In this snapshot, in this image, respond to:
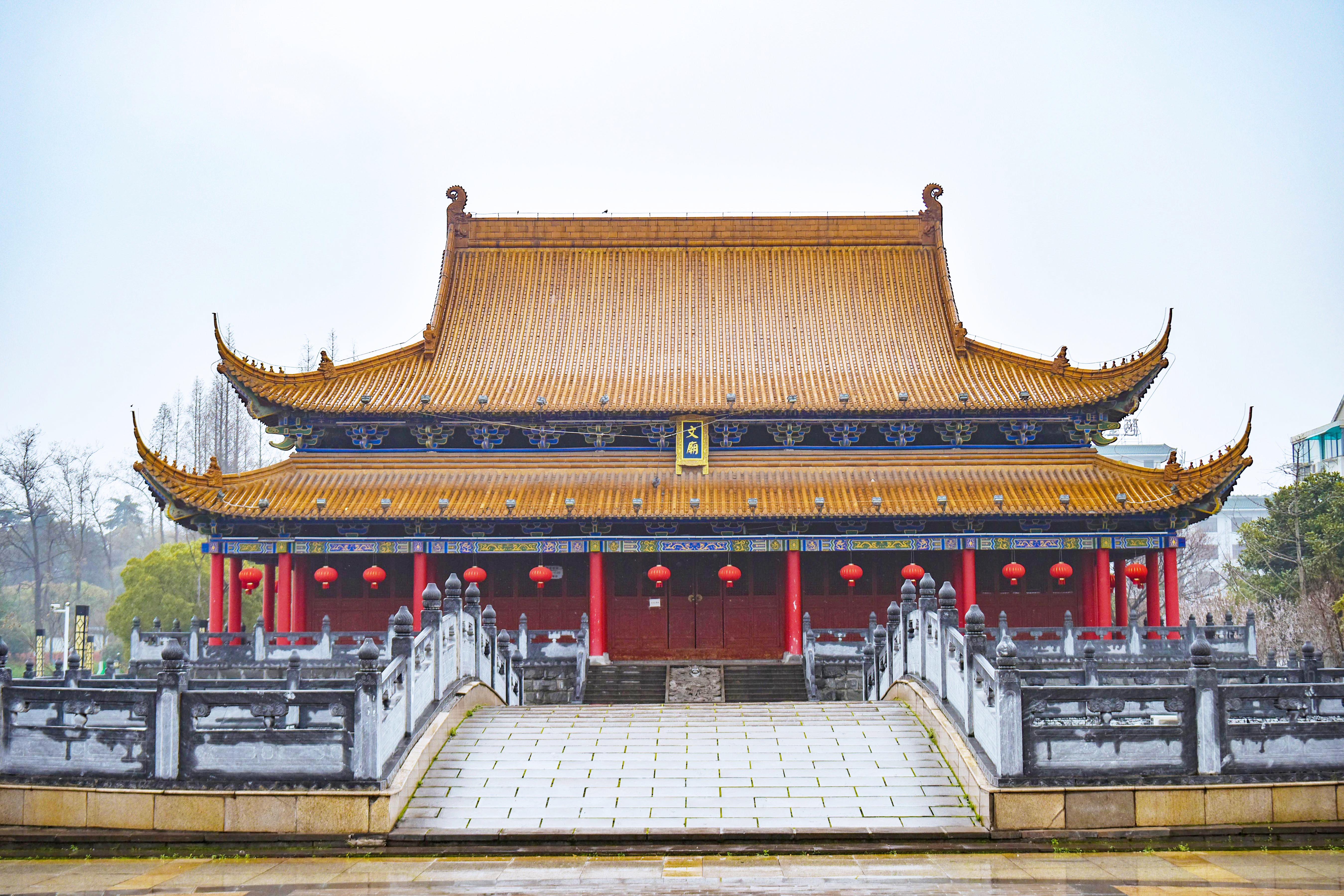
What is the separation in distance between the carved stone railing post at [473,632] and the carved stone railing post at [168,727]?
4879 millimetres

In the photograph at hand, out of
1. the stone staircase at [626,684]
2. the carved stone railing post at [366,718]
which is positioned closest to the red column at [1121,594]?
the stone staircase at [626,684]

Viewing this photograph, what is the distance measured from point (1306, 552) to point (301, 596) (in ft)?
106

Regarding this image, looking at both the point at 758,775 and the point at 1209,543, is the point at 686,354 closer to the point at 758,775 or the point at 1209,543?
the point at 758,775

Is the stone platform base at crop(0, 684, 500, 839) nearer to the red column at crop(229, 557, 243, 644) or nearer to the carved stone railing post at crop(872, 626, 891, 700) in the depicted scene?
the carved stone railing post at crop(872, 626, 891, 700)

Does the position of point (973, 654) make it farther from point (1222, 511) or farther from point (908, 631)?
point (1222, 511)

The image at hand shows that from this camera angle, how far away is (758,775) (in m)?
13.2

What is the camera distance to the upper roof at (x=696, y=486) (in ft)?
83.8

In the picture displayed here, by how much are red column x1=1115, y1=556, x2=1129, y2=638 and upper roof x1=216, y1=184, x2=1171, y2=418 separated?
166 inches

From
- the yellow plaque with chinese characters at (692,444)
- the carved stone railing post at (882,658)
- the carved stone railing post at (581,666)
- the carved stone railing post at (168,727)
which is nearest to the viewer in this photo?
the carved stone railing post at (168,727)

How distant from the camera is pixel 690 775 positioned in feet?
43.4

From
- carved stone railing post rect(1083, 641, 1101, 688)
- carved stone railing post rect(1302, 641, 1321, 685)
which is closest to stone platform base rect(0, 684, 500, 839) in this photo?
carved stone railing post rect(1083, 641, 1101, 688)

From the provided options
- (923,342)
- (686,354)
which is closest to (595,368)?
(686,354)

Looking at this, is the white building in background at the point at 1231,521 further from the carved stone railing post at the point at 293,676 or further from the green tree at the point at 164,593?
the carved stone railing post at the point at 293,676

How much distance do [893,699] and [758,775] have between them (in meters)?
4.30
